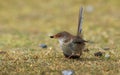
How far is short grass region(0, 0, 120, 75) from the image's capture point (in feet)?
25.6

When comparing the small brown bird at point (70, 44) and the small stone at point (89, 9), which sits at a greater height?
the small stone at point (89, 9)

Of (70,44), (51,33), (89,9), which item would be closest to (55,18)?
(89,9)

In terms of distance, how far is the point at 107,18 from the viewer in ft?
54.2

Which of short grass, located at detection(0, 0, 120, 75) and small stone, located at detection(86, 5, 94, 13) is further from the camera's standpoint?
Answer: small stone, located at detection(86, 5, 94, 13)

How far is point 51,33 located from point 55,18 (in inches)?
143

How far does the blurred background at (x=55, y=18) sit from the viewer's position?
45.2 ft

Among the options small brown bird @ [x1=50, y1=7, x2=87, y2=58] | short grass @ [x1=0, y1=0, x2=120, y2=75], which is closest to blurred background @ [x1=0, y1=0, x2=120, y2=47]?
short grass @ [x1=0, y1=0, x2=120, y2=75]

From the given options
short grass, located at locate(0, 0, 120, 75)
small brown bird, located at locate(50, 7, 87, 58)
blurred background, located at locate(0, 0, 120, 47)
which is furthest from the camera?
blurred background, located at locate(0, 0, 120, 47)

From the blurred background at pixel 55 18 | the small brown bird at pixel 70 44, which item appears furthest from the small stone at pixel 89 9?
the small brown bird at pixel 70 44

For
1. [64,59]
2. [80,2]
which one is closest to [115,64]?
[64,59]

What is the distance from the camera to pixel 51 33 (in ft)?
45.3

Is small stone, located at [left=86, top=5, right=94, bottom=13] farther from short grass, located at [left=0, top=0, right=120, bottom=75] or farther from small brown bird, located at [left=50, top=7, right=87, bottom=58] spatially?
small brown bird, located at [left=50, top=7, right=87, bottom=58]

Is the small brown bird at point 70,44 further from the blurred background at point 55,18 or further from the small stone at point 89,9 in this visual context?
the small stone at point 89,9

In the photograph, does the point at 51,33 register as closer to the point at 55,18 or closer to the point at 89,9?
the point at 55,18
